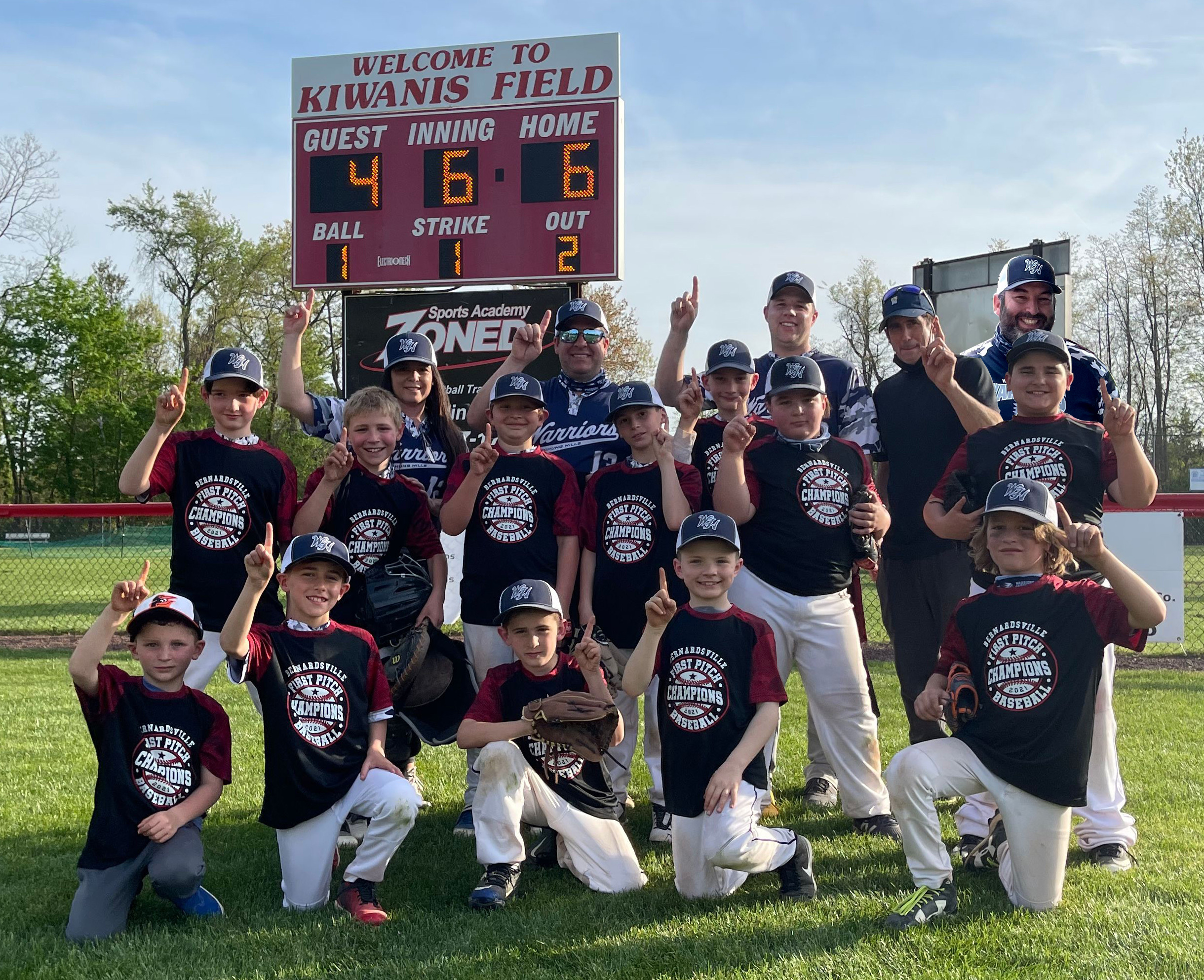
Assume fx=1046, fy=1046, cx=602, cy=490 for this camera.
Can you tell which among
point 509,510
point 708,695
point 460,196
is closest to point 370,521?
point 509,510

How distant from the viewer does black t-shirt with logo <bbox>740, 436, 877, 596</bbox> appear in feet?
14.7

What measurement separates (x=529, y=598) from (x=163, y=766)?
4.71 ft

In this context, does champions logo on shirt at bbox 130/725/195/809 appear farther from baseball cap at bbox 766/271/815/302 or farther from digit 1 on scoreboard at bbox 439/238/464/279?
digit 1 on scoreboard at bbox 439/238/464/279

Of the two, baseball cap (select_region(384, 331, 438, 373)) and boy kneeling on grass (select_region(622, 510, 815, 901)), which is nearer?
boy kneeling on grass (select_region(622, 510, 815, 901))

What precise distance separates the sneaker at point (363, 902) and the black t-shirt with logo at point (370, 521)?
1.18 metres

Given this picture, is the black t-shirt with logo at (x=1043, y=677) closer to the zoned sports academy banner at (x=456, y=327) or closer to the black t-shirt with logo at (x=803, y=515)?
the black t-shirt with logo at (x=803, y=515)

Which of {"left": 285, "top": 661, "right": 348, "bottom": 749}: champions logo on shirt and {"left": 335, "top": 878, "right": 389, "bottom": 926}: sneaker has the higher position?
{"left": 285, "top": 661, "right": 348, "bottom": 749}: champions logo on shirt

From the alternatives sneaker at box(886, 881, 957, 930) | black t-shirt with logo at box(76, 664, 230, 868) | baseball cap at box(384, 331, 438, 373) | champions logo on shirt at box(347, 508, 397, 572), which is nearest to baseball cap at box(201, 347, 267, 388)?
baseball cap at box(384, 331, 438, 373)

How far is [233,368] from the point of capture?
4379 mm

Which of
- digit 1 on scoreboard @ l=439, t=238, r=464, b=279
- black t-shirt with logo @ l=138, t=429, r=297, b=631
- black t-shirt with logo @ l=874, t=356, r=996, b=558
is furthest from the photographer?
digit 1 on scoreboard @ l=439, t=238, r=464, b=279

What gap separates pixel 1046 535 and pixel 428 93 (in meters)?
8.38

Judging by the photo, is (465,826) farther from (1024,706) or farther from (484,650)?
(1024,706)

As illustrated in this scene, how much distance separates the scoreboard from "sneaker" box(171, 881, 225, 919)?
7163mm

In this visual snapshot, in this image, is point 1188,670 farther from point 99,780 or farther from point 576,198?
point 99,780
